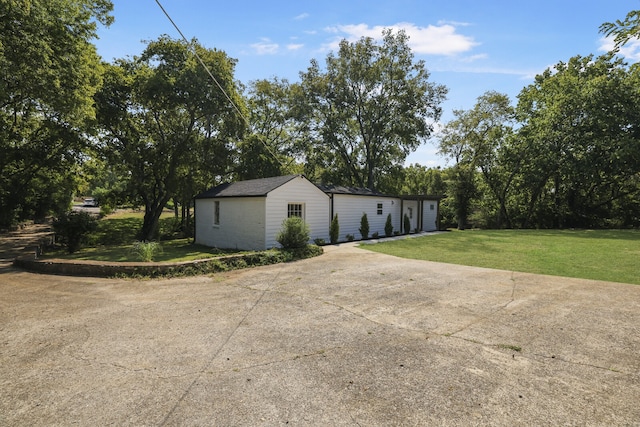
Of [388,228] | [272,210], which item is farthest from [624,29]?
[388,228]

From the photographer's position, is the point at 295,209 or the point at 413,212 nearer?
the point at 295,209

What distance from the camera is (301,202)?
15312 millimetres

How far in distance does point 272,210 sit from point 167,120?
1240cm

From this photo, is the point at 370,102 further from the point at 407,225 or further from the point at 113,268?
the point at 113,268

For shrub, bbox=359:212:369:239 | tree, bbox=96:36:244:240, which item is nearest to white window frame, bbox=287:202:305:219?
shrub, bbox=359:212:369:239

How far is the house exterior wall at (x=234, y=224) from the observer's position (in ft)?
45.5

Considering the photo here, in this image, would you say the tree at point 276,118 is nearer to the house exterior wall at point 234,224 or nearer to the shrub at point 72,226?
the house exterior wall at point 234,224

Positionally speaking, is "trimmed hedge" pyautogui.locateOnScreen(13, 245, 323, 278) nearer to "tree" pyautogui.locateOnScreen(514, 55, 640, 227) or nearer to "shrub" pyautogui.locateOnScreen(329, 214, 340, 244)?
"shrub" pyautogui.locateOnScreen(329, 214, 340, 244)

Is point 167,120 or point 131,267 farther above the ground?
point 167,120

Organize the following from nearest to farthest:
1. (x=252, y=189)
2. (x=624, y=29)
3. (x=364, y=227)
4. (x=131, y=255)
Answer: (x=624, y=29)
(x=131, y=255)
(x=252, y=189)
(x=364, y=227)

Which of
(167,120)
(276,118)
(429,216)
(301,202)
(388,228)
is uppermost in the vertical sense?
(276,118)

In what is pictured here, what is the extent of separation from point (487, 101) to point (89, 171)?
34.7 m

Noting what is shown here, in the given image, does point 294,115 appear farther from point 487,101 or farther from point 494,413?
point 494,413

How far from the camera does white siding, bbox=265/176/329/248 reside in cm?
1380
